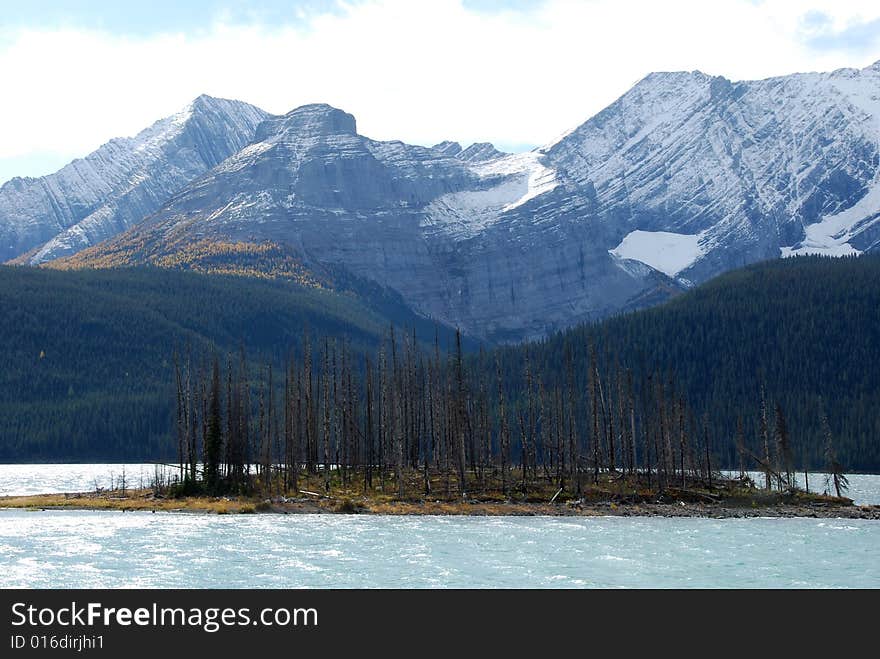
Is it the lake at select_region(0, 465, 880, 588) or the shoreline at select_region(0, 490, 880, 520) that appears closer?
the lake at select_region(0, 465, 880, 588)

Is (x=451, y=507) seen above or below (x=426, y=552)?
above

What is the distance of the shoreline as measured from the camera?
303ft

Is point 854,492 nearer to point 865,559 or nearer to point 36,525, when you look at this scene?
point 865,559

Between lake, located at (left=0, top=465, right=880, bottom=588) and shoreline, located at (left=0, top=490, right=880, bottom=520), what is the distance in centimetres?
373

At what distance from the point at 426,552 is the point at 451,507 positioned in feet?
101

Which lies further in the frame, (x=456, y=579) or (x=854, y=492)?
(x=854, y=492)

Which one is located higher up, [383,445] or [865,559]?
[383,445]

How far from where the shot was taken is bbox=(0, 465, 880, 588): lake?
53250 millimetres

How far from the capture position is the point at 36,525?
78625 millimetres

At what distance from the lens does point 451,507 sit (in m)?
94.5

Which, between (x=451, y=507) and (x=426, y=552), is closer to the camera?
(x=426, y=552)
